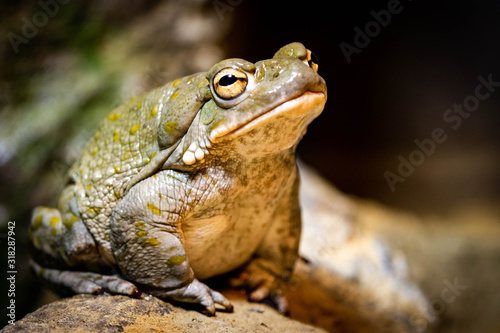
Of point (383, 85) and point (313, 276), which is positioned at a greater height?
point (383, 85)

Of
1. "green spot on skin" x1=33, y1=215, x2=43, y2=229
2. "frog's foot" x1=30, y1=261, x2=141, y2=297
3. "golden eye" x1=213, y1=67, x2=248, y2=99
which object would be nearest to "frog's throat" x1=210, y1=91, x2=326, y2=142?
"golden eye" x1=213, y1=67, x2=248, y2=99

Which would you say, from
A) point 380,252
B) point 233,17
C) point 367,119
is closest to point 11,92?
point 233,17

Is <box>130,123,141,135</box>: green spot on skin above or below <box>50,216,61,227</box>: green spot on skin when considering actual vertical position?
above

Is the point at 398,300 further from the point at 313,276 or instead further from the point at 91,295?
the point at 91,295

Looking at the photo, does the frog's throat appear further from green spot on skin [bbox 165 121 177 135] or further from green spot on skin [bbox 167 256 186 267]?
green spot on skin [bbox 167 256 186 267]

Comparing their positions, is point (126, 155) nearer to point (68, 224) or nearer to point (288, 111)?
point (68, 224)

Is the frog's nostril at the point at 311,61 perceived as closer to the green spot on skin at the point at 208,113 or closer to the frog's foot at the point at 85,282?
the green spot on skin at the point at 208,113

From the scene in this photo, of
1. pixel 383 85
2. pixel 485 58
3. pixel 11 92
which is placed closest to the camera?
pixel 11 92
